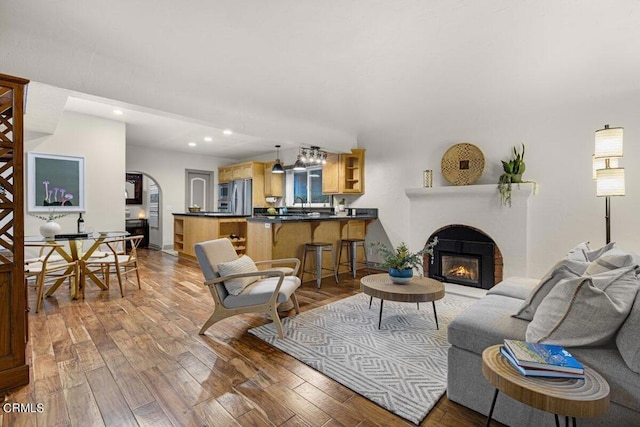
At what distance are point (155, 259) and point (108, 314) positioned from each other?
142 inches

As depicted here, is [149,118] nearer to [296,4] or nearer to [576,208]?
[296,4]

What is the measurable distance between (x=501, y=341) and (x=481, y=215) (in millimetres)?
3167

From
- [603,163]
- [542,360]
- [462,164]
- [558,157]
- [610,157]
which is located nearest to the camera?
[542,360]

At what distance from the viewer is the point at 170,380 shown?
6.79ft

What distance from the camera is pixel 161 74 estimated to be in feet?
10.4

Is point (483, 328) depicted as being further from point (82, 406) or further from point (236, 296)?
point (82, 406)

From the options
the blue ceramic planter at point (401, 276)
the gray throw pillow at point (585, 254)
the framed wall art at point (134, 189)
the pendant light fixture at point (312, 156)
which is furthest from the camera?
the framed wall art at point (134, 189)

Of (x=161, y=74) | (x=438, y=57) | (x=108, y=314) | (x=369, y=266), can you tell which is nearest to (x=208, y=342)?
(x=108, y=314)

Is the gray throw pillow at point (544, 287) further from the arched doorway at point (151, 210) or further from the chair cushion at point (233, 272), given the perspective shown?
the arched doorway at point (151, 210)

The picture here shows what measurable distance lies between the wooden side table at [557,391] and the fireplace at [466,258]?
3.37 metres

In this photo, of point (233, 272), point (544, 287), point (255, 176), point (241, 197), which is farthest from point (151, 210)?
point (544, 287)

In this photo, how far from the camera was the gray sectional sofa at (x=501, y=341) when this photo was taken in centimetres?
134

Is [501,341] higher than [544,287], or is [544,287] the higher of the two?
[544,287]

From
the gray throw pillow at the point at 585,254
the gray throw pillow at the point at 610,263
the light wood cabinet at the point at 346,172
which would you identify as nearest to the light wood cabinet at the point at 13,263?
the gray throw pillow at the point at 610,263
